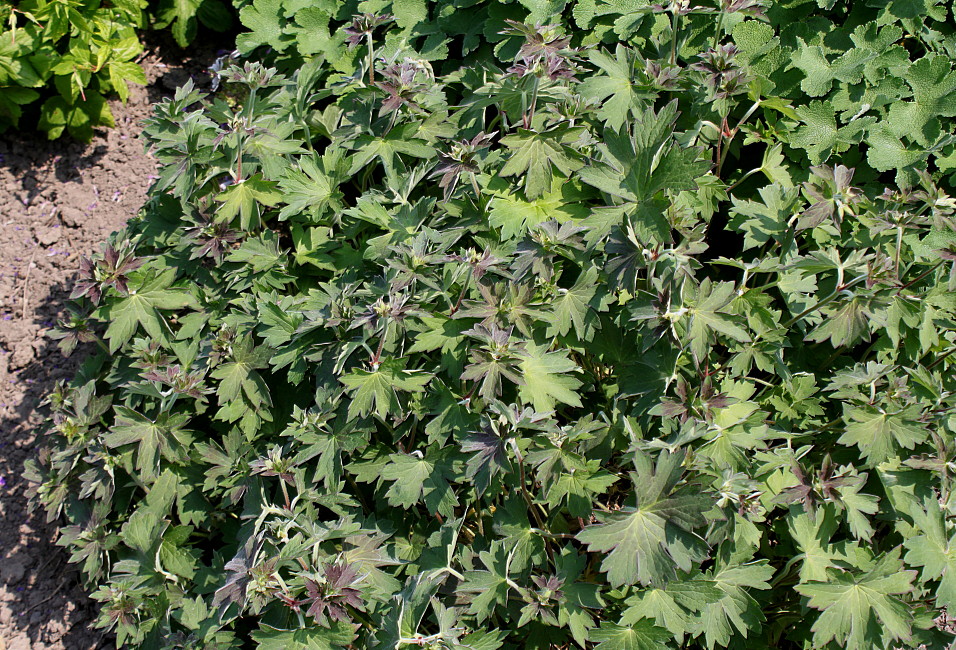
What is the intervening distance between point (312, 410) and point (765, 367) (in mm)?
1439

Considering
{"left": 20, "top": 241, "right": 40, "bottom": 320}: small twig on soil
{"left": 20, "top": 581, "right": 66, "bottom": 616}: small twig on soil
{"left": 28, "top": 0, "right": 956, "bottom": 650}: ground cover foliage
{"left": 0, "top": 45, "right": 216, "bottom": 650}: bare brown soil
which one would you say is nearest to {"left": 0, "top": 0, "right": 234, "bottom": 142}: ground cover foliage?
{"left": 0, "top": 45, "right": 216, "bottom": 650}: bare brown soil

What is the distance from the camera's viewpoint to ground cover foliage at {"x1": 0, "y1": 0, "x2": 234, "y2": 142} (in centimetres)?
393

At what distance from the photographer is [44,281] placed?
3.93 metres

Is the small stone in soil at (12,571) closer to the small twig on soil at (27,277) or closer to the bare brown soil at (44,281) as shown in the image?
the bare brown soil at (44,281)

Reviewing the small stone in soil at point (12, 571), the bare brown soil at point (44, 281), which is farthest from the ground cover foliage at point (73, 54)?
the small stone in soil at point (12, 571)

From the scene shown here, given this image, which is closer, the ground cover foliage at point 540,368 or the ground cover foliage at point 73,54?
the ground cover foliage at point 540,368

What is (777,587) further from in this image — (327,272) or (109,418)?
(109,418)

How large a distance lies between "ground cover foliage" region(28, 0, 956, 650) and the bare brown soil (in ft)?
1.82

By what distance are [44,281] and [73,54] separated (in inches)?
46.6

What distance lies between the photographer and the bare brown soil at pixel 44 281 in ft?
10.0

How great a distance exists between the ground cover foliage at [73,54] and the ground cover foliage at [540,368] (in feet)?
5.08

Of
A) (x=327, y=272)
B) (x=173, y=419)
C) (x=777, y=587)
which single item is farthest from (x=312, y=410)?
(x=777, y=587)

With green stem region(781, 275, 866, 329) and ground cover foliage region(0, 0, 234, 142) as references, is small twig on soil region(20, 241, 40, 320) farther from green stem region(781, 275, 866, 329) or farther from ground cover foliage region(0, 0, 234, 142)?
green stem region(781, 275, 866, 329)

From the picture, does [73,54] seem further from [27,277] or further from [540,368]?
[540,368]
